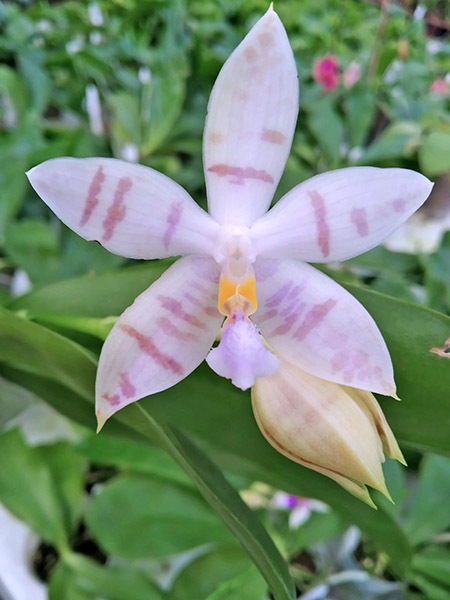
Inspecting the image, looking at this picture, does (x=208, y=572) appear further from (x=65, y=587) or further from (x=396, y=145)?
(x=396, y=145)

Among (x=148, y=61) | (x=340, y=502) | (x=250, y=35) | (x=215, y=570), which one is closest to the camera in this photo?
(x=250, y=35)

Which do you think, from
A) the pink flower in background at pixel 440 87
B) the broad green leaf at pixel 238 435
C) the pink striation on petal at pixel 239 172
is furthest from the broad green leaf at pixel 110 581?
the pink flower in background at pixel 440 87

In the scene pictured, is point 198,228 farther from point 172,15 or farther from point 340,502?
point 172,15

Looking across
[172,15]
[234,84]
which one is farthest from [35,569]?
[172,15]

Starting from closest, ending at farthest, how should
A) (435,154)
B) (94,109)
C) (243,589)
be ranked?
(243,589), (435,154), (94,109)

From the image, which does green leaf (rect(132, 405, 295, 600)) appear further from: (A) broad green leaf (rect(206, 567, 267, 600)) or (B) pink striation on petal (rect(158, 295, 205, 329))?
(A) broad green leaf (rect(206, 567, 267, 600))

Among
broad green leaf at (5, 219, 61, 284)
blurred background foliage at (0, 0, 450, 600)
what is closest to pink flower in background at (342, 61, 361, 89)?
blurred background foliage at (0, 0, 450, 600)

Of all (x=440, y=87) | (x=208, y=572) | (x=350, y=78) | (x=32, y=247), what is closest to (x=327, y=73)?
(x=350, y=78)
